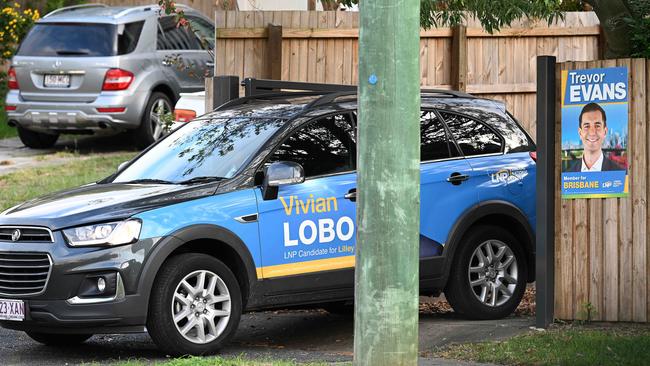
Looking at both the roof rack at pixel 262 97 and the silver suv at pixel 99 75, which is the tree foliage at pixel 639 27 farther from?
the silver suv at pixel 99 75

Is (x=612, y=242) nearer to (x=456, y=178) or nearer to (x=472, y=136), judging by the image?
(x=456, y=178)

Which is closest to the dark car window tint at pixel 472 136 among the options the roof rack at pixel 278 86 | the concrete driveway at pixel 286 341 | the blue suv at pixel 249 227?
the blue suv at pixel 249 227

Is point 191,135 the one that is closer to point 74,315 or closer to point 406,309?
point 74,315

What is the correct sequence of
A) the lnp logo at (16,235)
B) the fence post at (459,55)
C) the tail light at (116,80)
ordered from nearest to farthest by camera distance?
the lnp logo at (16,235) → the fence post at (459,55) → the tail light at (116,80)

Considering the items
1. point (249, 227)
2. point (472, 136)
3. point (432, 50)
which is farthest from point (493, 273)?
point (432, 50)

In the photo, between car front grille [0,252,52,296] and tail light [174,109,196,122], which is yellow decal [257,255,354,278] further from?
tail light [174,109,196,122]

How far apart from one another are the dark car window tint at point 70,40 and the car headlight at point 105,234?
9094mm

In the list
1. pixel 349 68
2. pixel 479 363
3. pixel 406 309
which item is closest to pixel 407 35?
pixel 406 309

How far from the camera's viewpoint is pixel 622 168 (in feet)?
30.3

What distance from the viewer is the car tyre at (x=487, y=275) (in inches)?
397

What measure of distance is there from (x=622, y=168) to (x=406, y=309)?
13.7 ft

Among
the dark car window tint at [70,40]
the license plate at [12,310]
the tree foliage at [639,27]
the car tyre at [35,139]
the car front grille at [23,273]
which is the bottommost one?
the license plate at [12,310]

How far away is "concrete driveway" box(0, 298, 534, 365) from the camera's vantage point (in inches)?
347

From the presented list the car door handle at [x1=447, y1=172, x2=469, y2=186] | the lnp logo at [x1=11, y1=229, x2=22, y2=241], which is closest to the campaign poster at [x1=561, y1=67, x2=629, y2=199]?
the car door handle at [x1=447, y1=172, x2=469, y2=186]
